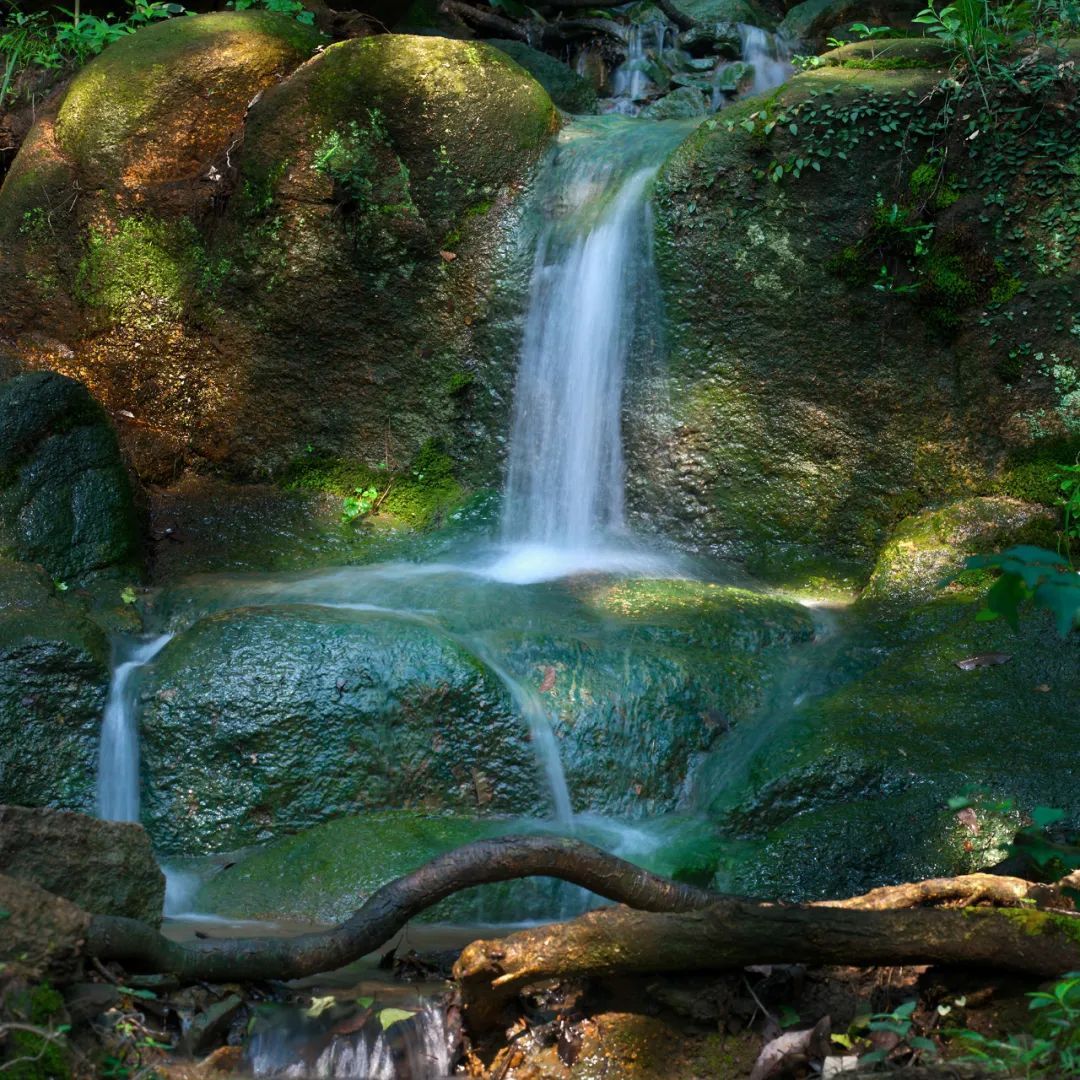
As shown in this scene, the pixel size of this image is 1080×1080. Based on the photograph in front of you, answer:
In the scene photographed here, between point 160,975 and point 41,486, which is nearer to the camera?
point 160,975

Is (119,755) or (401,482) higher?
(401,482)

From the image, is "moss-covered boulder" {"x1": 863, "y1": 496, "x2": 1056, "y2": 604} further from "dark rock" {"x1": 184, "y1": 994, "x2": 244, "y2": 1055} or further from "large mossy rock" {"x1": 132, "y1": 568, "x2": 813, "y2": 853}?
"dark rock" {"x1": 184, "y1": 994, "x2": 244, "y2": 1055}

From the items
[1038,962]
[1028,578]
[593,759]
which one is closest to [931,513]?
[593,759]

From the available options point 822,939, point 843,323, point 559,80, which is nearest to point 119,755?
point 822,939

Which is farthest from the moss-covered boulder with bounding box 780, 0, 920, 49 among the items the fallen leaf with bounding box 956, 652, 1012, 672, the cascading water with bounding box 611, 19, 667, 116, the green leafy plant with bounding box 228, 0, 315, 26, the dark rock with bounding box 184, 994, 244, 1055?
the dark rock with bounding box 184, 994, 244, 1055

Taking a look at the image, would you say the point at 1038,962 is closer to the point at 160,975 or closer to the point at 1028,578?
the point at 1028,578

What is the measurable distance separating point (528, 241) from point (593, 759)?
4.12 meters

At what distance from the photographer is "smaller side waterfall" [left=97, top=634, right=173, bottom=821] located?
545 centimetres

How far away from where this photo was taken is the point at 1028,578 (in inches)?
92.6

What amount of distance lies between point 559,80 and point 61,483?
6244mm

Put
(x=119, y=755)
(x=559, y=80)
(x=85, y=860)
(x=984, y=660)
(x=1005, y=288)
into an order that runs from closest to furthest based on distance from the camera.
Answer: (x=85, y=860) < (x=119, y=755) < (x=984, y=660) < (x=1005, y=288) < (x=559, y=80)

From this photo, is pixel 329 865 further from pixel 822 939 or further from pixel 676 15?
pixel 676 15

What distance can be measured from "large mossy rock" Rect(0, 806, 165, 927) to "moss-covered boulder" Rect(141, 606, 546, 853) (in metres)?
1.56

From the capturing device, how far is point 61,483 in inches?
276
